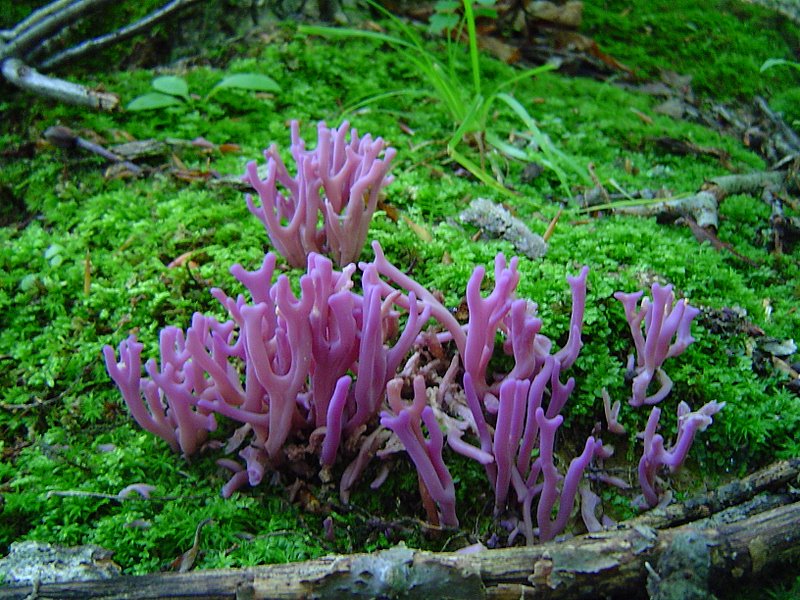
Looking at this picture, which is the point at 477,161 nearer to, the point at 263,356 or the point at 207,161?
the point at 207,161

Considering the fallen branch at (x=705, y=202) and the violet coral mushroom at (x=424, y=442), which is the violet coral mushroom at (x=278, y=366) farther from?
the fallen branch at (x=705, y=202)

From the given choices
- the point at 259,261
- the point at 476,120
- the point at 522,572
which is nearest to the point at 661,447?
the point at 522,572

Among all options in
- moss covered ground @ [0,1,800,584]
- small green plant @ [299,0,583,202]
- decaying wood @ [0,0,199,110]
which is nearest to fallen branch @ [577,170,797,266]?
moss covered ground @ [0,1,800,584]

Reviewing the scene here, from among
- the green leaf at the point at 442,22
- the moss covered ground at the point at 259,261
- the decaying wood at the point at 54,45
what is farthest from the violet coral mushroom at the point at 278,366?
the green leaf at the point at 442,22

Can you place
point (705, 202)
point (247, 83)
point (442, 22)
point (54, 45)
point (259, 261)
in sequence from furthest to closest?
1. point (442, 22)
2. point (54, 45)
3. point (247, 83)
4. point (705, 202)
5. point (259, 261)

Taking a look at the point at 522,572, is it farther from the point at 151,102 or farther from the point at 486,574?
the point at 151,102

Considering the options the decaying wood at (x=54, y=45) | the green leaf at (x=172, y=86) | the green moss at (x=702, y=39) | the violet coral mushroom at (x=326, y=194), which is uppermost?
the decaying wood at (x=54, y=45)

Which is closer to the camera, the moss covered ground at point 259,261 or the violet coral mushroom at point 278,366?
the violet coral mushroom at point 278,366
